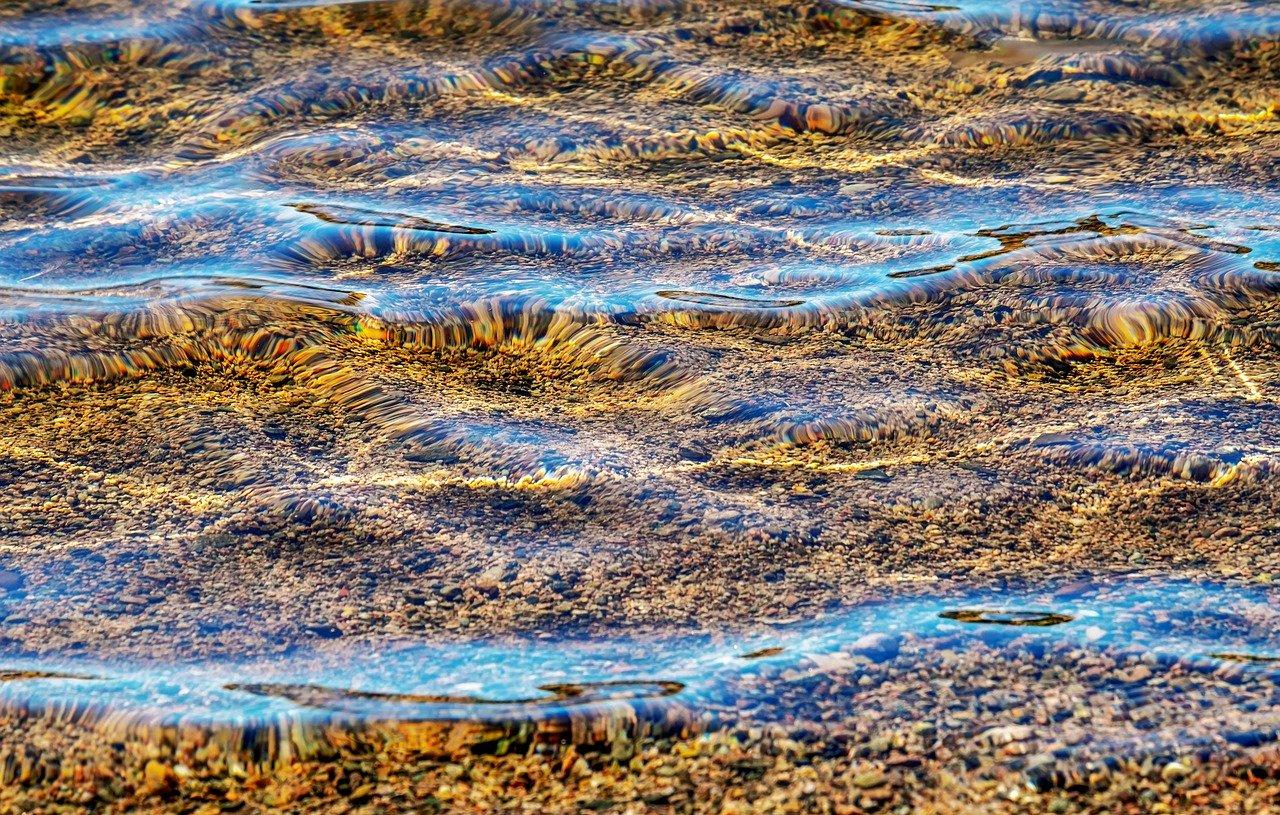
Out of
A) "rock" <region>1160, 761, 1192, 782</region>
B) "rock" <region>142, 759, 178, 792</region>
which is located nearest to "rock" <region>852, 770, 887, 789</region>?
"rock" <region>1160, 761, 1192, 782</region>

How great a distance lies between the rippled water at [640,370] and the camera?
1.81 metres

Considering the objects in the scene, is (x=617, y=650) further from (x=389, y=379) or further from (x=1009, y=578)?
(x=389, y=379)

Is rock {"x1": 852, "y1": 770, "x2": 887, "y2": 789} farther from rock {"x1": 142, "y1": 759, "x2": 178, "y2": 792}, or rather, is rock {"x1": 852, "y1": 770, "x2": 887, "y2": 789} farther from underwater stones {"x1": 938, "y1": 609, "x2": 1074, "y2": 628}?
rock {"x1": 142, "y1": 759, "x2": 178, "y2": 792}

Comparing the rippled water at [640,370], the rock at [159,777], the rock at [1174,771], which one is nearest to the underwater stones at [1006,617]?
the rippled water at [640,370]

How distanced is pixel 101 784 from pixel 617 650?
0.68 m

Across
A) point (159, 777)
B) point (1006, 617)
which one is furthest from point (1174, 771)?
point (159, 777)

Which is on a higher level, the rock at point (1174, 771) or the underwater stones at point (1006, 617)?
the underwater stones at point (1006, 617)

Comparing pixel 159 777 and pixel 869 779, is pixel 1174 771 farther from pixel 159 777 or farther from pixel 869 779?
pixel 159 777

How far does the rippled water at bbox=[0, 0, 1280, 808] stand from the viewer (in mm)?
1814

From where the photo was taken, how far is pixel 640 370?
2600mm

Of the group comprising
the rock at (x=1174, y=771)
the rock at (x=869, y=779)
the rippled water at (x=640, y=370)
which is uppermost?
the rippled water at (x=640, y=370)

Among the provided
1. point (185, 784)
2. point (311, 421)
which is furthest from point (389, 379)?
point (185, 784)

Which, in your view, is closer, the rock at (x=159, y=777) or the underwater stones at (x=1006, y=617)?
the rock at (x=159, y=777)

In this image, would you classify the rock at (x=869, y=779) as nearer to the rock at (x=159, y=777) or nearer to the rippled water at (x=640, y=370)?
the rippled water at (x=640, y=370)
